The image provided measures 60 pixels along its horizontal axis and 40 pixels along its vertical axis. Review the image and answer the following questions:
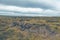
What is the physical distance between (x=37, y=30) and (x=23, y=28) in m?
4.75

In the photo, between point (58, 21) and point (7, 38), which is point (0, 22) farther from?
point (58, 21)

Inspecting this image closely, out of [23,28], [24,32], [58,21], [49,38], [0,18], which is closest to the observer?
[49,38]

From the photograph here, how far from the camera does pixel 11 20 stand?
180ft

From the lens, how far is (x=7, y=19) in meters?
57.8

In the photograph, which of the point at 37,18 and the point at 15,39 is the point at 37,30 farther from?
the point at 37,18

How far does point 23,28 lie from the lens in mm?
51625

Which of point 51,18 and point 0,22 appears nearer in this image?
point 0,22

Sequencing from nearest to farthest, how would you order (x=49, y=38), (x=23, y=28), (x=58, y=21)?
(x=49, y=38), (x=23, y=28), (x=58, y=21)

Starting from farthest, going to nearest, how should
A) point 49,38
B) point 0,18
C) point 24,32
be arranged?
point 0,18
point 24,32
point 49,38

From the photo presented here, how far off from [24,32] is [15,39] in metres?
7.28

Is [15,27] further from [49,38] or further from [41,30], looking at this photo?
[49,38]

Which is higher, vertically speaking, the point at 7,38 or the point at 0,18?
the point at 0,18

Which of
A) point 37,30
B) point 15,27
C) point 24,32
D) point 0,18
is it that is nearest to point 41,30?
point 37,30

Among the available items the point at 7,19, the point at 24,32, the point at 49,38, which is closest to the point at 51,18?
the point at 7,19
